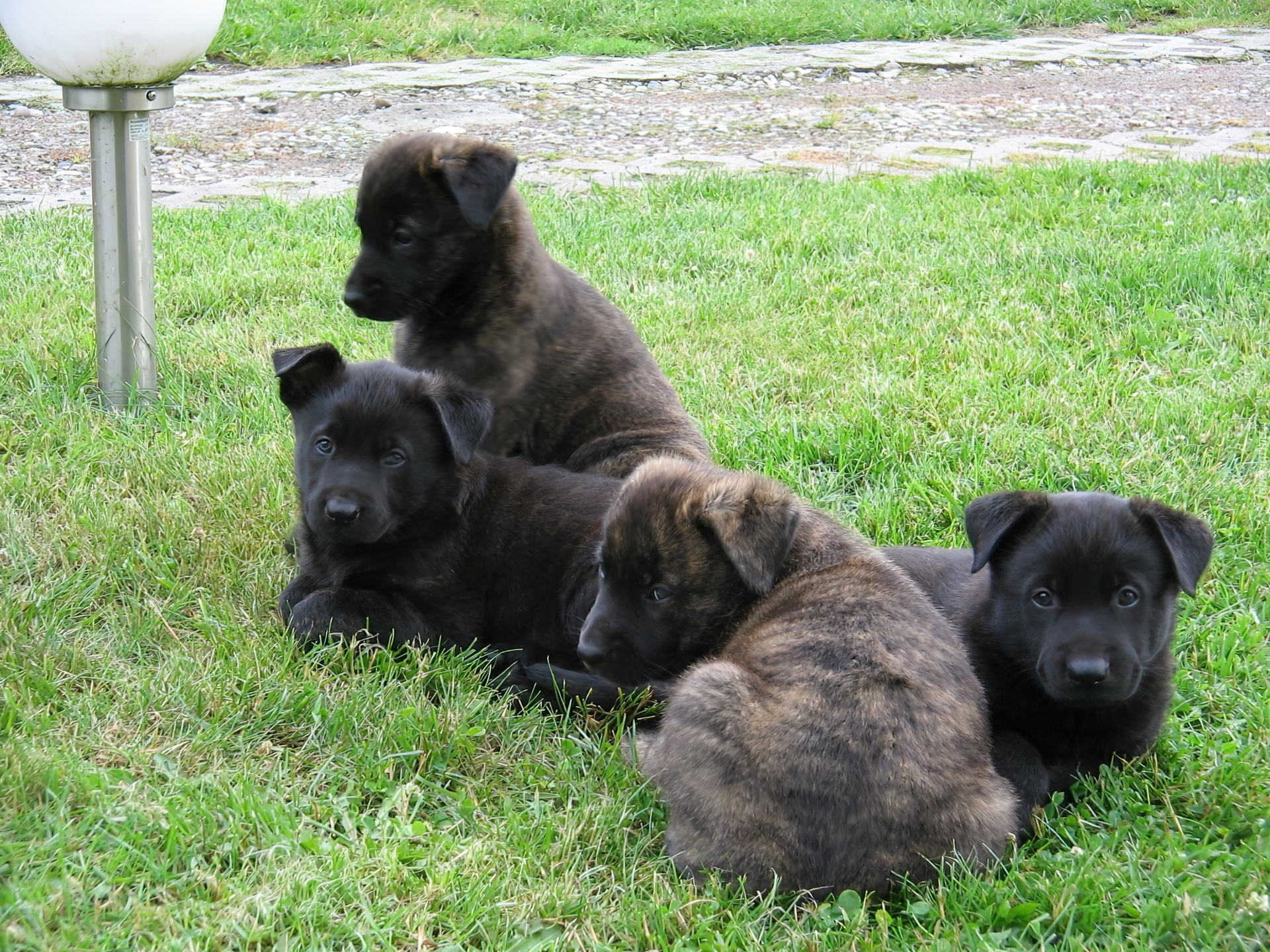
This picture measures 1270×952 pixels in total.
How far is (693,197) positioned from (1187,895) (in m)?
6.32

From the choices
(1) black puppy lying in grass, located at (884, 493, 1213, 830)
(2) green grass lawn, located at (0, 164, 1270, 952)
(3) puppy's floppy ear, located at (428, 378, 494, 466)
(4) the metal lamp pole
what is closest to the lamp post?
(4) the metal lamp pole

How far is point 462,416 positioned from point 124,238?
2227 millimetres

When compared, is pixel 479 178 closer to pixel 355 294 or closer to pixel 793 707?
pixel 355 294

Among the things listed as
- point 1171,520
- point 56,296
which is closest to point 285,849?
point 1171,520

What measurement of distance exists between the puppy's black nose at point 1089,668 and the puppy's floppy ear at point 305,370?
7.27 ft

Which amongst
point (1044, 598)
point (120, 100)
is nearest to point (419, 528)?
point (1044, 598)

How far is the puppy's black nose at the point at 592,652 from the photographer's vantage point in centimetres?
315

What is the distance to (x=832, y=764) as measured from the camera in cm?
258

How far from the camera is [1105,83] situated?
12523mm

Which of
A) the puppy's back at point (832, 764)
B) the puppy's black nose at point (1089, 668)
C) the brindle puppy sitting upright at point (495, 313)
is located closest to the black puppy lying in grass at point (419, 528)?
the brindle puppy sitting upright at point (495, 313)

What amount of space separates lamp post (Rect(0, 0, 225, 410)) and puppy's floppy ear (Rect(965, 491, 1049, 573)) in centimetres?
339

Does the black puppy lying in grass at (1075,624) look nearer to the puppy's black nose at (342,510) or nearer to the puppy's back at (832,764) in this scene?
the puppy's back at (832,764)

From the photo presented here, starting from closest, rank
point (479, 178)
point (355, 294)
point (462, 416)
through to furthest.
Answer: point (462, 416), point (479, 178), point (355, 294)

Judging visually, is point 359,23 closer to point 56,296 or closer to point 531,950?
point 56,296
